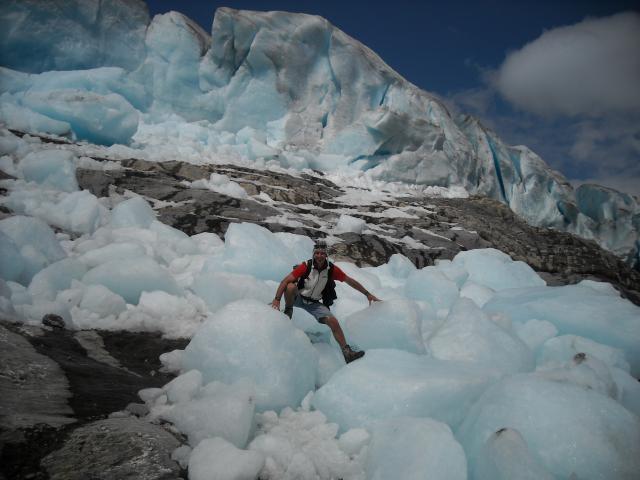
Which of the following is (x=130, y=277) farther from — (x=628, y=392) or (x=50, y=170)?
(x=50, y=170)

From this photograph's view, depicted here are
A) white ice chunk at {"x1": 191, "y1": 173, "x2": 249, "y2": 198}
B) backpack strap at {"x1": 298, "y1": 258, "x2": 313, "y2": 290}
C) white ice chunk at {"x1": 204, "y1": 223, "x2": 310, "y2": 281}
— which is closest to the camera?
backpack strap at {"x1": 298, "y1": 258, "x2": 313, "y2": 290}

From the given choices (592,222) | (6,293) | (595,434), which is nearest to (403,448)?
(595,434)

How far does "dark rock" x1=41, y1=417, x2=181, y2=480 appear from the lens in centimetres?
175

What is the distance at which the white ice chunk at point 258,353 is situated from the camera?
9.43 ft

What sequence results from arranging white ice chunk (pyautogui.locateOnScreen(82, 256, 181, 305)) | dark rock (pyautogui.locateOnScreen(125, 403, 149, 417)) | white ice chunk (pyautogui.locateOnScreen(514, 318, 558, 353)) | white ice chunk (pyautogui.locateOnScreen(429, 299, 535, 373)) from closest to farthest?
dark rock (pyautogui.locateOnScreen(125, 403, 149, 417)) < white ice chunk (pyautogui.locateOnScreen(429, 299, 535, 373)) < white ice chunk (pyautogui.locateOnScreen(514, 318, 558, 353)) < white ice chunk (pyautogui.locateOnScreen(82, 256, 181, 305))

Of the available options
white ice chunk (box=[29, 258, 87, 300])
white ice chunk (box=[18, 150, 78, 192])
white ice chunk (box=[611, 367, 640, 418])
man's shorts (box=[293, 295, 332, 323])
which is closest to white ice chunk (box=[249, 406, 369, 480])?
man's shorts (box=[293, 295, 332, 323])

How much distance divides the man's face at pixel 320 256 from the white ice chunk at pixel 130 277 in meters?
2.11

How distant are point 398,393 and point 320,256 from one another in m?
1.45

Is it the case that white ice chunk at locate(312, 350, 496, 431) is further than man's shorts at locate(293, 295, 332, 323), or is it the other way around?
man's shorts at locate(293, 295, 332, 323)

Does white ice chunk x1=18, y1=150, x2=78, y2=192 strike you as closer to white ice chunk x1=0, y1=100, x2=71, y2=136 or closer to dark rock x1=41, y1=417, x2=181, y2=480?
white ice chunk x1=0, y1=100, x2=71, y2=136

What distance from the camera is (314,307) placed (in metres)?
3.81

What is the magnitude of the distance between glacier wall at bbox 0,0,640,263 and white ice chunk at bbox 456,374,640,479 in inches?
672

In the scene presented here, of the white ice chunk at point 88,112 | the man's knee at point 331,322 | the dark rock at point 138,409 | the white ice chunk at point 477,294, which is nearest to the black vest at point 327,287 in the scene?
the man's knee at point 331,322

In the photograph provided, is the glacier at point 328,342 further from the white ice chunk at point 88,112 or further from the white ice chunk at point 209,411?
the white ice chunk at point 88,112
